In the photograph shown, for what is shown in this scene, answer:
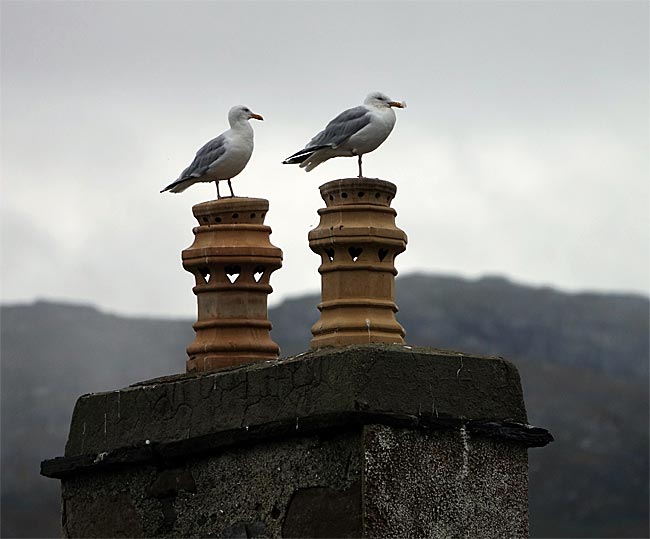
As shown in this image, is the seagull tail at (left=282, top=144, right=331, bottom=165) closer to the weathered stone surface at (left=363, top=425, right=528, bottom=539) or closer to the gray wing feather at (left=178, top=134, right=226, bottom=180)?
the gray wing feather at (left=178, top=134, right=226, bottom=180)

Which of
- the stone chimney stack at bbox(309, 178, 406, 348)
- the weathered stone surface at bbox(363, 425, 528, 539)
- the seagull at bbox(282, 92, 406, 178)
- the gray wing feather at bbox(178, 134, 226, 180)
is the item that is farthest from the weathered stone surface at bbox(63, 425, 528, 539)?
the gray wing feather at bbox(178, 134, 226, 180)

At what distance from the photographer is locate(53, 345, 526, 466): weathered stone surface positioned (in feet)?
23.0

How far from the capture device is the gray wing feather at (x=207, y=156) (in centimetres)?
935

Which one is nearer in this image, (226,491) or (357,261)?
(226,491)

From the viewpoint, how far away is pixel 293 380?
7.23 meters

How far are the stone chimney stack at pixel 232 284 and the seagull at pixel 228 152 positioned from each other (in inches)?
26.3

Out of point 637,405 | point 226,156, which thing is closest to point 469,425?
point 226,156

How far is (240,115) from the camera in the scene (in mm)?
9430

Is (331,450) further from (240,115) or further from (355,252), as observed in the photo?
(240,115)

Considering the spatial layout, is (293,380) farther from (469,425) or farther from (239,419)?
(469,425)

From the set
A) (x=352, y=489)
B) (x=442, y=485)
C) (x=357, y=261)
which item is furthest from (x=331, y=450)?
(x=357, y=261)

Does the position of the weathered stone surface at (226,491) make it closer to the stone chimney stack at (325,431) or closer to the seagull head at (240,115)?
the stone chimney stack at (325,431)

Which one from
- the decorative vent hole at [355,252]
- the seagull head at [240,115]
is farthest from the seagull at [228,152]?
the decorative vent hole at [355,252]

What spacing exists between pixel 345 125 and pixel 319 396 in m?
2.02
